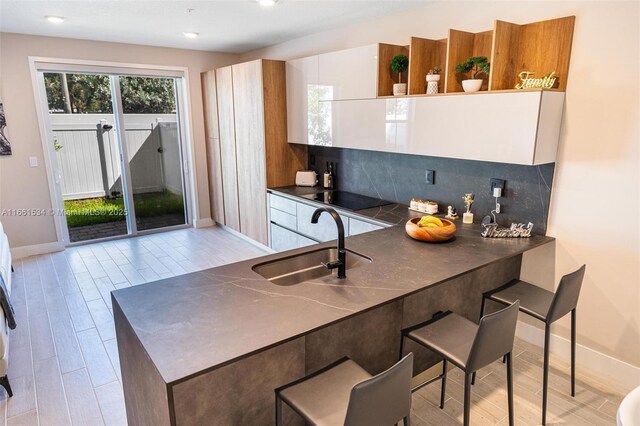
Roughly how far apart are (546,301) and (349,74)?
2363mm

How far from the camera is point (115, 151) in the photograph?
5199 mm

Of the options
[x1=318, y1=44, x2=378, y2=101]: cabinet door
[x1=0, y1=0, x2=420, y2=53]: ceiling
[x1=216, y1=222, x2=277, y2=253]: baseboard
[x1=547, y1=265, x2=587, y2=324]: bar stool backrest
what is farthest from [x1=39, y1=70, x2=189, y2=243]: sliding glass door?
[x1=547, y1=265, x2=587, y2=324]: bar stool backrest

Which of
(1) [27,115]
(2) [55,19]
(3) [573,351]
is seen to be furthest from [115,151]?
(3) [573,351]

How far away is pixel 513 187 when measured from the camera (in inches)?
107

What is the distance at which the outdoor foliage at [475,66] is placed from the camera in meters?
2.57

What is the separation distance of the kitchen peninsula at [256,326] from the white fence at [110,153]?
157 inches

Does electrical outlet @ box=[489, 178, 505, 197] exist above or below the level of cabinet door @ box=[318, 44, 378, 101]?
below

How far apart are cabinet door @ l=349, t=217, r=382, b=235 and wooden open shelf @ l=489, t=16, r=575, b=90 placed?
1.33m

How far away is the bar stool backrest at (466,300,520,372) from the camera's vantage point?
159 cm

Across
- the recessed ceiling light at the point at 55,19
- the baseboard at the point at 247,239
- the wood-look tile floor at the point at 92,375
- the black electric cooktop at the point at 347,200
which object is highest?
the recessed ceiling light at the point at 55,19

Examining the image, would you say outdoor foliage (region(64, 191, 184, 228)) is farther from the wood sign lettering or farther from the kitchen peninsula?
the wood sign lettering

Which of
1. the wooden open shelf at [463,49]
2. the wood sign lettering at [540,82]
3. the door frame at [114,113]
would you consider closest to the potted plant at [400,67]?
the wooden open shelf at [463,49]

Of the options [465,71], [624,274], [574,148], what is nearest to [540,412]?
[624,274]

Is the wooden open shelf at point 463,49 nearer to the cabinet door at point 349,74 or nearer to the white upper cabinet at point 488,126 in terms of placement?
the white upper cabinet at point 488,126
